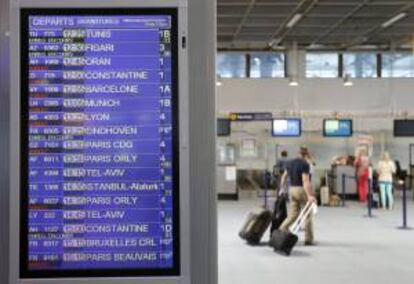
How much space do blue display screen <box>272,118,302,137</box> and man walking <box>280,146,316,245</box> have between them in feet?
28.3

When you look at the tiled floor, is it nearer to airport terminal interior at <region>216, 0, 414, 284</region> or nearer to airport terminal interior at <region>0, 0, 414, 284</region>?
airport terminal interior at <region>216, 0, 414, 284</region>

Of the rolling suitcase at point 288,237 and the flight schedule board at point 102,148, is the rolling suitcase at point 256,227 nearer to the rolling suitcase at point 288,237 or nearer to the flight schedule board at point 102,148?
the rolling suitcase at point 288,237

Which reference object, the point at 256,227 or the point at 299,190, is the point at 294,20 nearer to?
the point at 299,190

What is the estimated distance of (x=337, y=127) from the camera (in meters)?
20.7

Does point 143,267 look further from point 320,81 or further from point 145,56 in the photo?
point 320,81

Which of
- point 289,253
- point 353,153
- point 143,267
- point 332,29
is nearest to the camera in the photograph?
point 143,267

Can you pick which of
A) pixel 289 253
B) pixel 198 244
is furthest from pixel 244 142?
pixel 198 244

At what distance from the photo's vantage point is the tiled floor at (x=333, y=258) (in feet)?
28.6

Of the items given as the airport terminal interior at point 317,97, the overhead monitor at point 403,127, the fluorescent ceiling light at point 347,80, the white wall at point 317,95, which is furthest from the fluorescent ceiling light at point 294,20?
the overhead monitor at point 403,127

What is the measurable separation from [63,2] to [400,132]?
64.6ft

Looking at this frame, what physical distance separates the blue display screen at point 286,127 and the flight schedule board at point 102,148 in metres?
18.7

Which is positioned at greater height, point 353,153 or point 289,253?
point 353,153

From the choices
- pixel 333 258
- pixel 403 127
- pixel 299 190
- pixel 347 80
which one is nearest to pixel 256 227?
pixel 299 190

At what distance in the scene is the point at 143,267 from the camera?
1.93 m
